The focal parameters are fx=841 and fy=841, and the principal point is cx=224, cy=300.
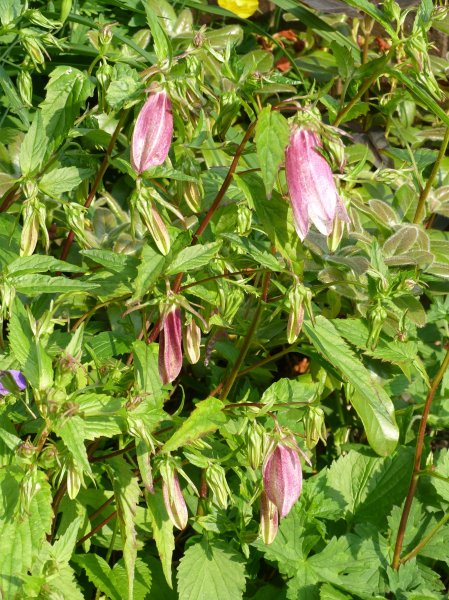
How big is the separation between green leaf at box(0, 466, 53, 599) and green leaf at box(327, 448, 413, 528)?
0.81 m

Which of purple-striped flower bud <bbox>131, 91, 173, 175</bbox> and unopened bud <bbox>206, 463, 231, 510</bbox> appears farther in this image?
unopened bud <bbox>206, 463, 231, 510</bbox>

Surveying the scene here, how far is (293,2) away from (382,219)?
99cm

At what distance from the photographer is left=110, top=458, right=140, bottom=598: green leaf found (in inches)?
54.6

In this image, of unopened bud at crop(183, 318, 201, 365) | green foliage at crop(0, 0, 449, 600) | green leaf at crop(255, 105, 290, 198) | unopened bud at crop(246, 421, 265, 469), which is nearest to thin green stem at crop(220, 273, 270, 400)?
green foliage at crop(0, 0, 449, 600)

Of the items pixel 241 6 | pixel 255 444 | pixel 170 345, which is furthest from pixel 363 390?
pixel 241 6

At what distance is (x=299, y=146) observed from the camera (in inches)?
48.0

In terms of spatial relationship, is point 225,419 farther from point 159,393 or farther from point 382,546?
point 382,546

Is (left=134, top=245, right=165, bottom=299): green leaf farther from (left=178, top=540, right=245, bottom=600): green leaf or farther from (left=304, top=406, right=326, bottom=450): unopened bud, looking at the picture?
(left=178, top=540, right=245, bottom=600): green leaf

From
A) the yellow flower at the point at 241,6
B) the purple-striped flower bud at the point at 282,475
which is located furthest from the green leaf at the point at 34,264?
the yellow flower at the point at 241,6

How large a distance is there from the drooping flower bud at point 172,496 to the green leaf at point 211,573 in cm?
31

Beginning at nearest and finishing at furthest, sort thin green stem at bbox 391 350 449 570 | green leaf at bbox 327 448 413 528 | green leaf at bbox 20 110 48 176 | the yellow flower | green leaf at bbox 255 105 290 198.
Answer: green leaf at bbox 255 105 290 198
green leaf at bbox 20 110 48 176
thin green stem at bbox 391 350 449 570
green leaf at bbox 327 448 413 528
the yellow flower

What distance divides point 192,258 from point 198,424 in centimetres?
27

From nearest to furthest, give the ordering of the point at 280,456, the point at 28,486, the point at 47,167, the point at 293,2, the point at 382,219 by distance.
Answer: the point at 28,486
the point at 280,456
the point at 47,167
the point at 382,219
the point at 293,2

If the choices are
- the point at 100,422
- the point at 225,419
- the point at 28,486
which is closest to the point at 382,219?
the point at 225,419
